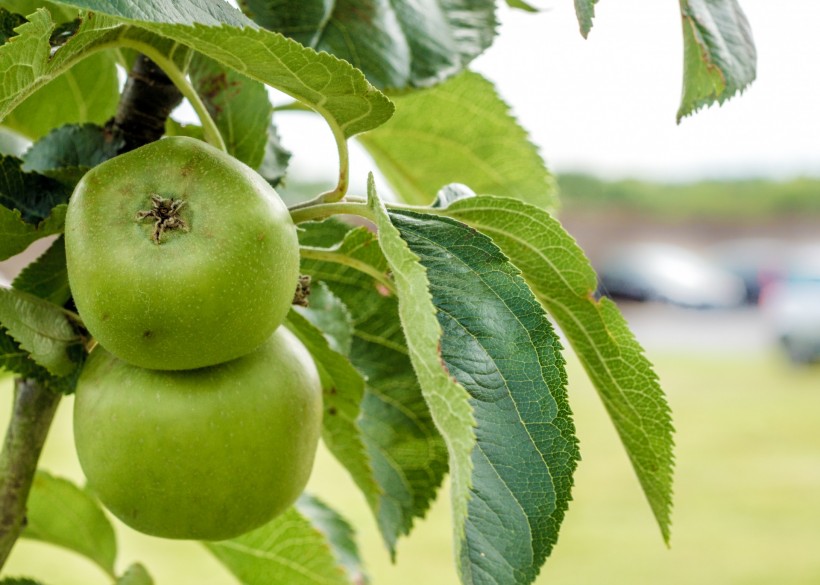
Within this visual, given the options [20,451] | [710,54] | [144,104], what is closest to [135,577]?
[20,451]

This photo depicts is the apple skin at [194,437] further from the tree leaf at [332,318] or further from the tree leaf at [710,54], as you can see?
the tree leaf at [710,54]

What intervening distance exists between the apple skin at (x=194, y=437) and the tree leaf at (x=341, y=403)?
0.08 metres

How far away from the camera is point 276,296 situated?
1.82ft

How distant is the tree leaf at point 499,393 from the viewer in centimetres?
51

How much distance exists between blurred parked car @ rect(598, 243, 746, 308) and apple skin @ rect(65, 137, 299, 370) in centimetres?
1400

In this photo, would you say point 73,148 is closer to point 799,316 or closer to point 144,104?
point 144,104

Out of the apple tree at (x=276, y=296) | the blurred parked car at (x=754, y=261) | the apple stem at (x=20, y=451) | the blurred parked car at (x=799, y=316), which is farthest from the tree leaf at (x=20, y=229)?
the blurred parked car at (x=754, y=261)

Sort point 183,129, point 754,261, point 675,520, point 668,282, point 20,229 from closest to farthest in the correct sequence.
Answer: point 20,229 → point 183,129 → point 675,520 → point 668,282 → point 754,261

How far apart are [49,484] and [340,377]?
1.16 ft

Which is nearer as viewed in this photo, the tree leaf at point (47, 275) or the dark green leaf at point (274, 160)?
the tree leaf at point (47, 275)

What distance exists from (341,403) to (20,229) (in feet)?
0.92

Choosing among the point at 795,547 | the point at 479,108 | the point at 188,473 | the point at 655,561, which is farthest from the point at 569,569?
the point at 188,473

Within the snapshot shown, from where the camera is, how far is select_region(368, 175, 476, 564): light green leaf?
463 millimetres

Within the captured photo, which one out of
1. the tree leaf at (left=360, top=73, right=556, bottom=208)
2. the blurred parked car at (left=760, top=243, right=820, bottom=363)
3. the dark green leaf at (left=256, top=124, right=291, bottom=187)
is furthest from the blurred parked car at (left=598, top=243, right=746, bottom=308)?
the dark green leaf at (left=256, top=124, right=291, bottom=187)
